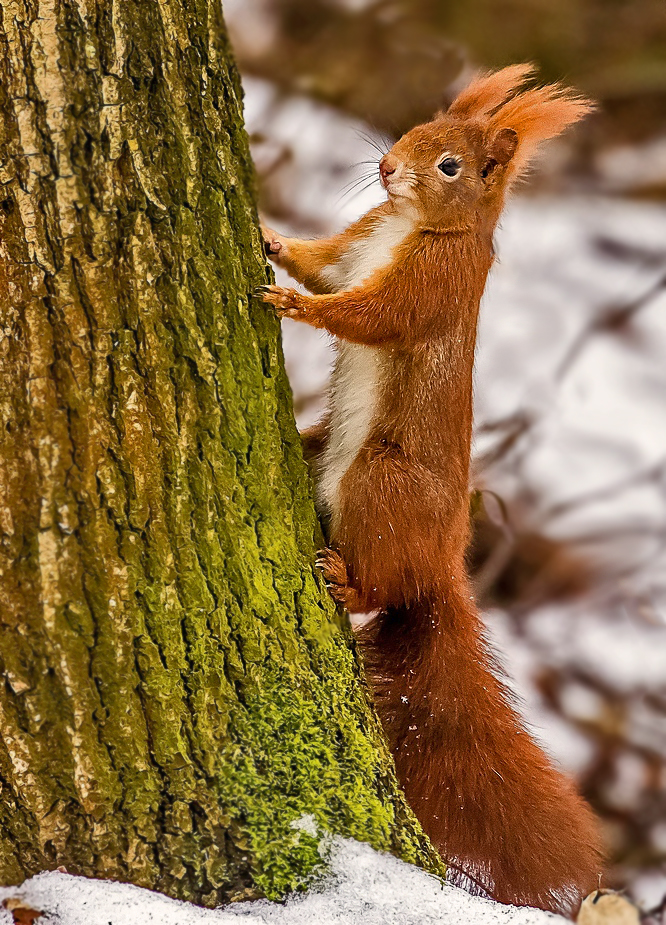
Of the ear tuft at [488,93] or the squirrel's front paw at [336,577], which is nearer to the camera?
the squirrel's front paw at [336,577]

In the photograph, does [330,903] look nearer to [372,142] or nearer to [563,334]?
[372,142]

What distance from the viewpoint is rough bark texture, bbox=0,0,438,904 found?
3.41ft

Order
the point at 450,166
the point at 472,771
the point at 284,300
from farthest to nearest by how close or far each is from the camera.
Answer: the point at 450,166
the point at 472,771
the point at 284,300

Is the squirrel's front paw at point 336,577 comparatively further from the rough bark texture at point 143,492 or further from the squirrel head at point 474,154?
the squirrel head at point 474,154

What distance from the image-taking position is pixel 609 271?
314 cm

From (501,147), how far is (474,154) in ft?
0.16

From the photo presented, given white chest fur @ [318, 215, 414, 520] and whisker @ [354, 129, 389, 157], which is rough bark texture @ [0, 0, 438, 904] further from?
whisker @ [354, 129, 389, 157]

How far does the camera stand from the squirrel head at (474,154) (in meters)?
1.57

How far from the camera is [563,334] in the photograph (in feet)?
10.1

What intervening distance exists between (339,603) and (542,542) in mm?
1745

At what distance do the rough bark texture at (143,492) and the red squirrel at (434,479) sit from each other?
0.18 metres

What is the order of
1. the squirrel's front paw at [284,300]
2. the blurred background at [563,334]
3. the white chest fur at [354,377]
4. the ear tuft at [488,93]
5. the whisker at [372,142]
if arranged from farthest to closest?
the blurred background at [563,334] < the whisker at [372,142] < the ear tuft at [488,93] < the white chest fur at [354,377] < the squirrel's front paw at [284,300]

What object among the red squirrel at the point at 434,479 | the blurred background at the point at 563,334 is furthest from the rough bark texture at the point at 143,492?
the blurred background at the point at 563,334

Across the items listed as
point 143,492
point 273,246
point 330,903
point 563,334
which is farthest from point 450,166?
point 563,334
